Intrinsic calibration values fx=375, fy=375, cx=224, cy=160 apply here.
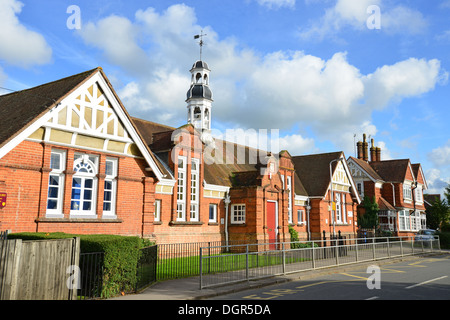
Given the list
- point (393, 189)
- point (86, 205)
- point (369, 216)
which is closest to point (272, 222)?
point (86, 205)

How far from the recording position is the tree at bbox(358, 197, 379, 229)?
43.2 metres

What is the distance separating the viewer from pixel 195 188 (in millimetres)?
23750

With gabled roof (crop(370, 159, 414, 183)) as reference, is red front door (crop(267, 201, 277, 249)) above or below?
below

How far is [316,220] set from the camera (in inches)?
1363

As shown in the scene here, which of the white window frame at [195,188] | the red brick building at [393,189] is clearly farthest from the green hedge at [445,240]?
the white window frame at [195,188]

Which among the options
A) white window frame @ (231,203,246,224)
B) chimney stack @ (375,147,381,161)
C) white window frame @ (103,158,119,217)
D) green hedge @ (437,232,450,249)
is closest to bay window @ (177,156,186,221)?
white window frame @ (231,203,246,224)

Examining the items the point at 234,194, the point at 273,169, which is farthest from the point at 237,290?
the point at 273,169

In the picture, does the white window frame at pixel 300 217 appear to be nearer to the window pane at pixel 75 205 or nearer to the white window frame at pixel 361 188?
the white window frame at pixel 361 188

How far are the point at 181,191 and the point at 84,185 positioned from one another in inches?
293

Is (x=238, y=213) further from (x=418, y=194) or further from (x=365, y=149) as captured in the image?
(x=418, y=194)

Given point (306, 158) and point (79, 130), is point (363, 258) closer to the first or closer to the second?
point (79, 130)

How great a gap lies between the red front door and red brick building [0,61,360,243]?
73 millimetres

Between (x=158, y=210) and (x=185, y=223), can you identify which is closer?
(x=158, y=210)

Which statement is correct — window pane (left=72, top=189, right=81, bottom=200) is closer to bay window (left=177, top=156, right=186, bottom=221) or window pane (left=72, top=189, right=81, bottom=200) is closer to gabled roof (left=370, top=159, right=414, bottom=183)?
bay window (left=177, top=156, right=186, bottom=221)
